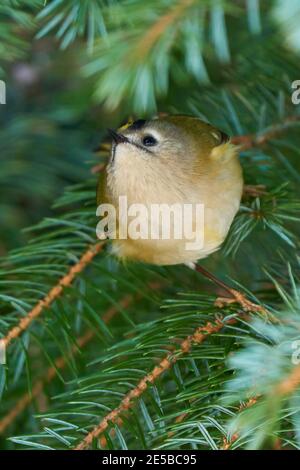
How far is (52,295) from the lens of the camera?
95 cm

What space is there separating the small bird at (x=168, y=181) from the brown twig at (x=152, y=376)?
24 centimetres

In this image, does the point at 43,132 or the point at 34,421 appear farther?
the point at 43,132

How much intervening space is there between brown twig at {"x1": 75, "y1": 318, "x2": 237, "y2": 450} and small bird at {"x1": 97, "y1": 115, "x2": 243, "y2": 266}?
241mm

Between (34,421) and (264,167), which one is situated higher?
(264,167)

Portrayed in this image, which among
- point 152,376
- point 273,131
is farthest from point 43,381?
point 273,131

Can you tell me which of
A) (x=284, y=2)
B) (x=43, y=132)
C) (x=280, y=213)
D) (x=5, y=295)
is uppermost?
(x=43, y=132)

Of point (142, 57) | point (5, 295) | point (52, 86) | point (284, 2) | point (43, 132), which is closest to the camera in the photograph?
point (284, 2)

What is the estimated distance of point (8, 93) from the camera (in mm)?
1571

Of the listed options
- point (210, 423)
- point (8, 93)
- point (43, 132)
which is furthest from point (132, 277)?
point (8, 93)

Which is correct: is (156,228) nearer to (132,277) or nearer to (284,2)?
(132,277)

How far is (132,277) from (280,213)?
0.25 m

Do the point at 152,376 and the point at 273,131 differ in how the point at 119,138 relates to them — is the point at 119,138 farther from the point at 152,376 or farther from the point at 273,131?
the point at 152,376

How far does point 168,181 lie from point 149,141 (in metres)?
0.08

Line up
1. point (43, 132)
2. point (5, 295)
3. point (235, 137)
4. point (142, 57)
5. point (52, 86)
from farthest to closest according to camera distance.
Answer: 1. point (52, 86)
2. point (43, 132)
3. point (235, 137)
4. point (5, 295)
5. point (142, 57)
